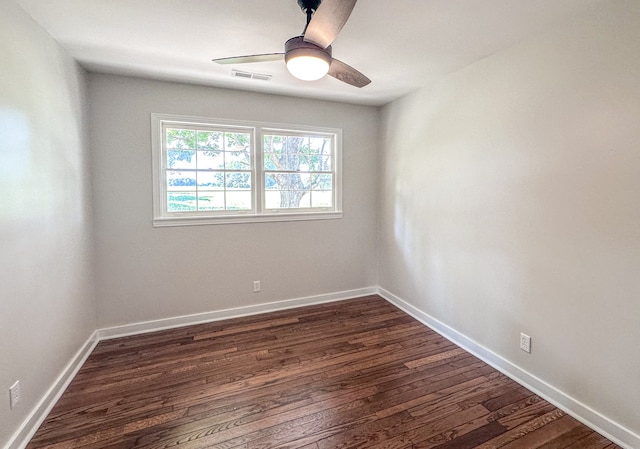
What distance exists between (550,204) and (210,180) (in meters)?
3.06

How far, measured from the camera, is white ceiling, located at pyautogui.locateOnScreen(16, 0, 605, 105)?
5.72 ft

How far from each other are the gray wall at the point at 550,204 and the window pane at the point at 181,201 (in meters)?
2.55

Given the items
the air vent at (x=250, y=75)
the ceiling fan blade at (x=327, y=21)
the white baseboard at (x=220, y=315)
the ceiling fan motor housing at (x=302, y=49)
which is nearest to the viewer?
the ceiling fan blade at (x=327, y=21)

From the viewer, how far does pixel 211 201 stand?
3.23 meters

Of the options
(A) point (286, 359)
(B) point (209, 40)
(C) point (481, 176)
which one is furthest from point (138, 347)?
(C) point (481, 176)

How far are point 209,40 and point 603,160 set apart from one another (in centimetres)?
270

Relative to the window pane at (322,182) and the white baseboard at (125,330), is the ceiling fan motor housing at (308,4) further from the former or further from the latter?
the white baseboard at (125,330)

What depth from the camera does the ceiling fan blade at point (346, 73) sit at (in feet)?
5.85

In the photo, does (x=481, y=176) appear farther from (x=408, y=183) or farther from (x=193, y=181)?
(x=193, y=181)

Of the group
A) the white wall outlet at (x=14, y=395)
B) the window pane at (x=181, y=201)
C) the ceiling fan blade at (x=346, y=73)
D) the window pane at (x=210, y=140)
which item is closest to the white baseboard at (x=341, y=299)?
the white wall outlet at (x=14, y=395)

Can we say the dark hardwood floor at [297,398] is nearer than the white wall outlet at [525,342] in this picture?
Yes

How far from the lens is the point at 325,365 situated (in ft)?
7.95

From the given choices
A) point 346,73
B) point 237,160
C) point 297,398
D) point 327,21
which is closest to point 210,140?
point 237,160

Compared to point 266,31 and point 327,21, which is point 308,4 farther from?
point 266,31
